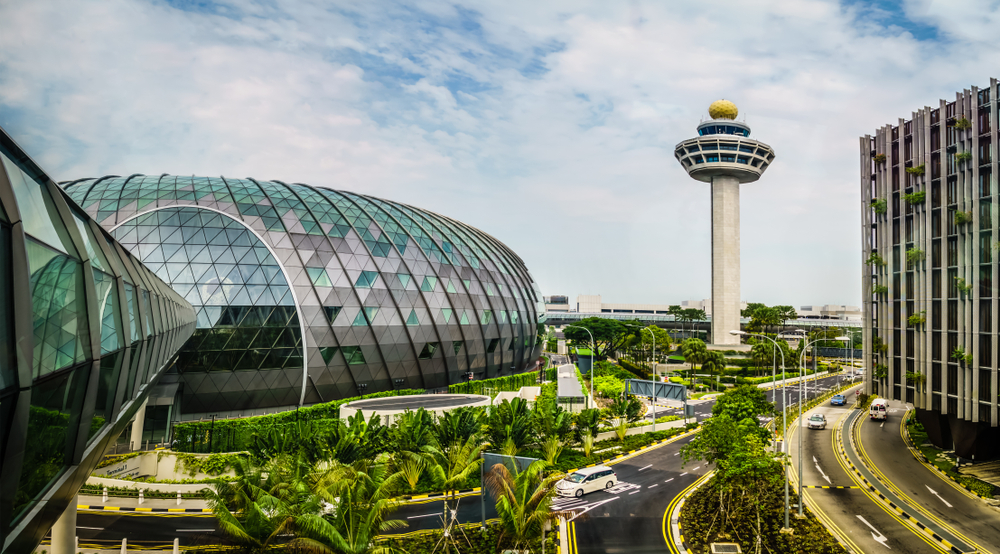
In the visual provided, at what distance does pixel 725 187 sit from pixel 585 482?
300 ft

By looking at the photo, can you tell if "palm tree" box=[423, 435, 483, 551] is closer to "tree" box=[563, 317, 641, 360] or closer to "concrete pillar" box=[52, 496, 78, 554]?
"concrete pillar" box=[52, 496, 78, 554]

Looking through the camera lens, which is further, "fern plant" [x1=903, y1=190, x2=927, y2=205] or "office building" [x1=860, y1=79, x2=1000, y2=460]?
"fern plant" [x1=903, y1=190, x2=927, y2=205]

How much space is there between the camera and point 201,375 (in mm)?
39219

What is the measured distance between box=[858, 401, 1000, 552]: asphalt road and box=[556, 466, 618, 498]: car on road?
14875mm

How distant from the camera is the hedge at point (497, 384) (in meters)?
49.5

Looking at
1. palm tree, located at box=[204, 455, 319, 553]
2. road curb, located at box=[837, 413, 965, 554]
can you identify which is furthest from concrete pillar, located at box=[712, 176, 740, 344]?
Answer: palm tree, located at box=[204, 455, 319, 553]

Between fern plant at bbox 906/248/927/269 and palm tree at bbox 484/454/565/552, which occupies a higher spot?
fern plant at bbox 906/248/927/269

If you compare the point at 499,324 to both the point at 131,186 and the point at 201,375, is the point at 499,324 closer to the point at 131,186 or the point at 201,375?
the point at 201,375

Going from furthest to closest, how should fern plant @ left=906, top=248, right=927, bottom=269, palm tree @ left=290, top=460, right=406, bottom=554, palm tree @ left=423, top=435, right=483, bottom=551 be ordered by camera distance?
1. fern plant @ left=906, top=248, right=927, bottom=269
2. palm tree @ left=423, top=435, right=483, bottom=551
3. palm tree @ left=290, top=460, right=406, bottom=554

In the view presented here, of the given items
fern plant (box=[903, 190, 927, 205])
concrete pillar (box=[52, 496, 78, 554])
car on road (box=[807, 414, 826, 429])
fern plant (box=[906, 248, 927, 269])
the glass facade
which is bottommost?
car on road (box=[807, 414, 826, 429])

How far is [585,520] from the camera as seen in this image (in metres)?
25.5

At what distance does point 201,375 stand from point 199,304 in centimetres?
497

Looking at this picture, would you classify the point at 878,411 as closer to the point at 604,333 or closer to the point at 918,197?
the point at 918,197

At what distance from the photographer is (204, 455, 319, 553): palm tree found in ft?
62.4
